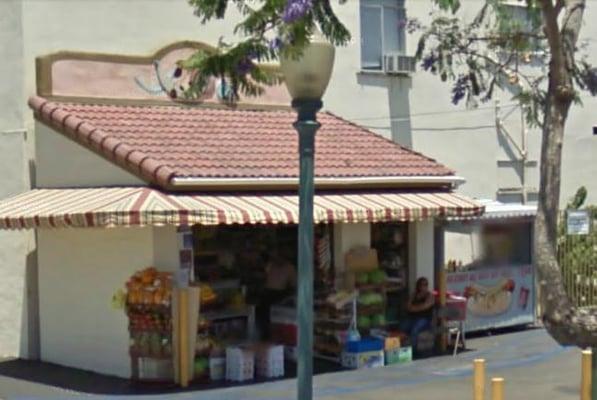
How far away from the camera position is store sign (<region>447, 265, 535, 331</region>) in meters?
18.1

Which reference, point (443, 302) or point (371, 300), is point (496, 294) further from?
point (371, 300)

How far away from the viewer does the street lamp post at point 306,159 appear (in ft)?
26.0

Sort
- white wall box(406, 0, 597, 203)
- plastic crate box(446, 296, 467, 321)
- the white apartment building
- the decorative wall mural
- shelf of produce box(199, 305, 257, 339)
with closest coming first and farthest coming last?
1. shelf of produce box(199, 305, 257, 339)
2. the decorative wall mural
3. the white apartment building
4. plastic crate box(446, 296, 467, 321)
5. white wall box(406, 0, 597, 203)

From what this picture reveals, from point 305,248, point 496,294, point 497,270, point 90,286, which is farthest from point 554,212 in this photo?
point 496,294

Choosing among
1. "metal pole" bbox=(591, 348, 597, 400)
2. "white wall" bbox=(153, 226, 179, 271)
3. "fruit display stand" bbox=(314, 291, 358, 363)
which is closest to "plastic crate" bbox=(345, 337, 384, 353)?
"fruit display stand" bbox=(314, 291, 358, 363)

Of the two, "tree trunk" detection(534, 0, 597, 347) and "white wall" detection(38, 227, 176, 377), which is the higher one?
"tree trunk" detection(534, 0, 597, 347)

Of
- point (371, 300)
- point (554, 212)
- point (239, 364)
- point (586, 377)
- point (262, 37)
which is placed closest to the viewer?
point (554, 212)

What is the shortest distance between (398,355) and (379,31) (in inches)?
265

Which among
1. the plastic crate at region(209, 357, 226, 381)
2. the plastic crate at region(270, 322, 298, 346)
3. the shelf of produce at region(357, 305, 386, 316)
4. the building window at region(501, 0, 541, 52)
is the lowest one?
the plastic crate at region(209, 357, 226, 381)

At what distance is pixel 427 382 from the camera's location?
1433cm

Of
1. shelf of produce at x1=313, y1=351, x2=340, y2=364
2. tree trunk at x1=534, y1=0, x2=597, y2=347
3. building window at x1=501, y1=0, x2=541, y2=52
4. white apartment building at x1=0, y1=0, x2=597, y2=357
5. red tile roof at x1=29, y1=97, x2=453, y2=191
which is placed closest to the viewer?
tree trunk at x1=534, y1=0, x2=597, y2=347

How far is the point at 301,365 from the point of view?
26.3 feet

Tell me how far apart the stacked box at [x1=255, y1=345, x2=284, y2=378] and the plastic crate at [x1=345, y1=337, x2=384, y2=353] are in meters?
1.12

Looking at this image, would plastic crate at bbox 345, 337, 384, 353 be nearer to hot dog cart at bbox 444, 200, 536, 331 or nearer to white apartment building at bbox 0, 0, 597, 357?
hot dog cart at bbox 444, 200, 536, 331
